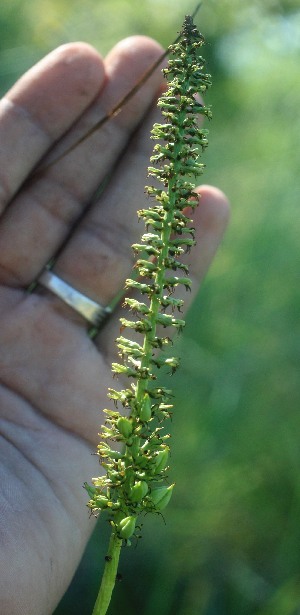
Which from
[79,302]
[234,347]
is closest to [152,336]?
[79,302]

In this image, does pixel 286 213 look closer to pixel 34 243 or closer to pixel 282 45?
pixel 282 45

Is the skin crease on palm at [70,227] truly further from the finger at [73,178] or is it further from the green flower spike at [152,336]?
the green flower spike at [152,336]

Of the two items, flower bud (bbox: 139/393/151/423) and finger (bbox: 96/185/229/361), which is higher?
finger (bbox: 96/185/229/361)

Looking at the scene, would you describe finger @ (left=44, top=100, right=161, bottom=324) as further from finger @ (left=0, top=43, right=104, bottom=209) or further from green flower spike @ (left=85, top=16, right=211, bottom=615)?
green flower spike @ (left=85, top=16, right=211, bottom=615)

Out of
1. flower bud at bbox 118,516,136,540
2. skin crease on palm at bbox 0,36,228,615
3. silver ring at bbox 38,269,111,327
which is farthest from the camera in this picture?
silver ring at bbox 38,269,111,327

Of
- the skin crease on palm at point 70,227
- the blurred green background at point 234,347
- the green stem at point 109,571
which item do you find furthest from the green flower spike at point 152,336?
the blurred green background at point 234,347

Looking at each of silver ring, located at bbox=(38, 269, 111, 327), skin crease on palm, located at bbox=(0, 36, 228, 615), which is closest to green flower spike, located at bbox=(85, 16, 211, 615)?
skin crease on palm, located at bbox=(0, 36, 228, 615)
